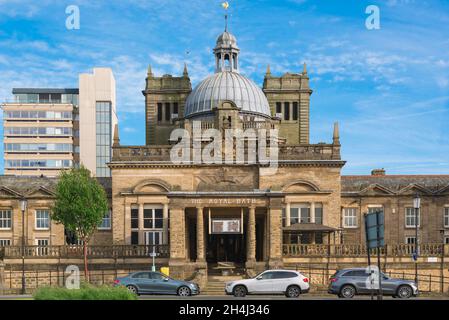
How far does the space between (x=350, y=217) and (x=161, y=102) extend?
916 inches

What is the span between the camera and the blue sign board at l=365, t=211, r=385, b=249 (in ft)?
72.9

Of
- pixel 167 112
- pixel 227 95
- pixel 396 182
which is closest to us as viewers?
pixel 396 182

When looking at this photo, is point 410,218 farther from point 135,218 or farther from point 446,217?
point 135,218

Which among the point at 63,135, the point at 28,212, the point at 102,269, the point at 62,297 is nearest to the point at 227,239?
the point at 102,269

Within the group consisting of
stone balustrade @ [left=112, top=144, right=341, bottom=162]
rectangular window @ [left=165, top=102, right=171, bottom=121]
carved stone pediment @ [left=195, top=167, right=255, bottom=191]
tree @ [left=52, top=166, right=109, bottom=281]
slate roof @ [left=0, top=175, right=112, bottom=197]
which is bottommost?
tree @ [left=52, top=166, right=109, bottom=281]

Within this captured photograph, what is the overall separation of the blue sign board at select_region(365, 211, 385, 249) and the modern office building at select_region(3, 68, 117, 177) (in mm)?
107080

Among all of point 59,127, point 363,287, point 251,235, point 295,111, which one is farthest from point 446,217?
point 59,127

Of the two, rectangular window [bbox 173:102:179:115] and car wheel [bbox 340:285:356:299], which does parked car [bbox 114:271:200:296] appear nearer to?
car wheel [bbox 340:285:356:299]

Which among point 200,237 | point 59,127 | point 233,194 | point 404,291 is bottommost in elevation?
point 404,291

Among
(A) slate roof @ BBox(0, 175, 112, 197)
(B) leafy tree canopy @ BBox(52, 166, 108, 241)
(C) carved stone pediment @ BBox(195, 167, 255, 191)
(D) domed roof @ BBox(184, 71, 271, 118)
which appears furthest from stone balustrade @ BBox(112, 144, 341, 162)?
(D) domed roof @ BBox(184, 71, 271, 118)

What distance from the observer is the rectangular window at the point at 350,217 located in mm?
61438

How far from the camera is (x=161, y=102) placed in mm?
71688

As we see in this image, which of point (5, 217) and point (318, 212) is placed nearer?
point (318, 212)

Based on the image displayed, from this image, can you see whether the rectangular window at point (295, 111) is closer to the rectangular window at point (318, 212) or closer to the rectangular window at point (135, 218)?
the rectangular window at point (318, 212)
